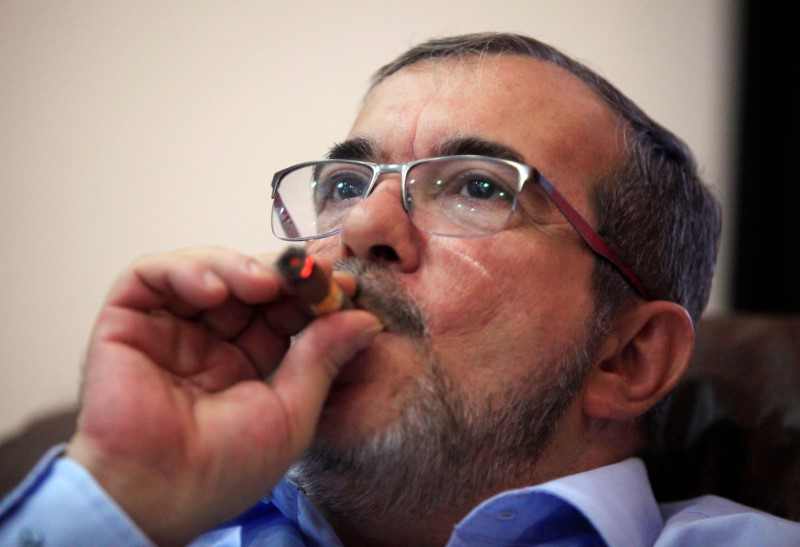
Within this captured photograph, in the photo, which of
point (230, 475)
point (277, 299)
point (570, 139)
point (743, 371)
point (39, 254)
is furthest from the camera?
point (39, 254)

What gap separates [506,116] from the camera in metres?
1.12

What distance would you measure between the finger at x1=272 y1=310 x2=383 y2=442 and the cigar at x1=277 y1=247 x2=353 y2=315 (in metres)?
0.04

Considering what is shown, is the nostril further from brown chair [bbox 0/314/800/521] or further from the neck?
brown chair [bbox 0/314/800/521]

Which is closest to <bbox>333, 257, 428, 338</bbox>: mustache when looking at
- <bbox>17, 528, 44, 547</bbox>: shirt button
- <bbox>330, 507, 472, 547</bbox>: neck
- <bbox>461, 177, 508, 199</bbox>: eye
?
<bbox>461, 177, 508, 199</bbox>: eye

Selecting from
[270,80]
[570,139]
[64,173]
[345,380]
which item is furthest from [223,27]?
[345,380]

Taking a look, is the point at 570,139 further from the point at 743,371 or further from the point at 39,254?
the point at 39,254

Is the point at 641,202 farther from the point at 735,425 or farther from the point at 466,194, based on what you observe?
the point at 735,425

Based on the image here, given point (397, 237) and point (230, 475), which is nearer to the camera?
point (230, 475)

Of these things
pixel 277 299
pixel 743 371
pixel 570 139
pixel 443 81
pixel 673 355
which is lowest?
pixel 743 371

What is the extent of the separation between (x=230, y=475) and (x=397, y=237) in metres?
0.42

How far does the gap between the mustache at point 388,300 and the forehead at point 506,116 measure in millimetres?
278

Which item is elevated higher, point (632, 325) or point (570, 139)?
point (570, 139)

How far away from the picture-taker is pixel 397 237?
97 cm

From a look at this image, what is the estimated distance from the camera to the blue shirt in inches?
27.8
